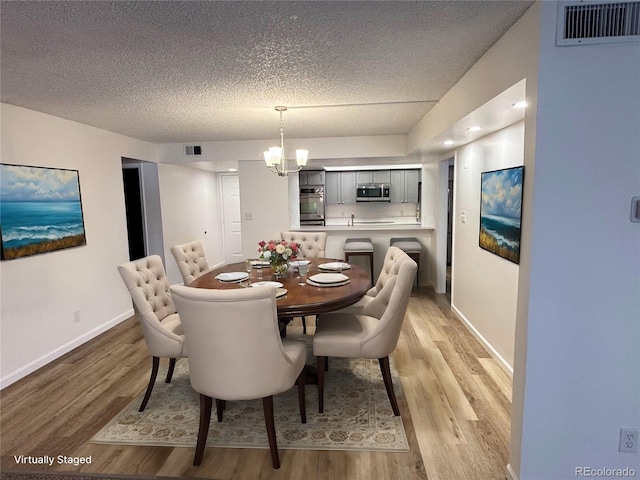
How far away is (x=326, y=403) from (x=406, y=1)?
96.6 inches

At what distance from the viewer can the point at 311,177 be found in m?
6.45

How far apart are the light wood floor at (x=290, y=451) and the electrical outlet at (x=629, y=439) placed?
57 cm

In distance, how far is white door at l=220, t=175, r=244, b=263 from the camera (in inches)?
301

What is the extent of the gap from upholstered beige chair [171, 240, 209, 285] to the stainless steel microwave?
3.68 meters

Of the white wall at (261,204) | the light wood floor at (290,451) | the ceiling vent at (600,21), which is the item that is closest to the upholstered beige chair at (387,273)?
the light wood floor at (290,451)

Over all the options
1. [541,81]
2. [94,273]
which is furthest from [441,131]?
[94,273]

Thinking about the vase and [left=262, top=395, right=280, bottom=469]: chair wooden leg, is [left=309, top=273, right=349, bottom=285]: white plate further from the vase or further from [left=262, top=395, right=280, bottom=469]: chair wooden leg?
[left=262, top=395, right=280, bottom=469]: chair wooden leg

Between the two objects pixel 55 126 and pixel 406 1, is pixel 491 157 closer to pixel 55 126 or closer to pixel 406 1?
pixel 406 1

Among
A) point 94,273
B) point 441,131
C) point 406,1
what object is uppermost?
point 406,1

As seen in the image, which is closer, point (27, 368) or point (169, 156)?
point (27, 368)

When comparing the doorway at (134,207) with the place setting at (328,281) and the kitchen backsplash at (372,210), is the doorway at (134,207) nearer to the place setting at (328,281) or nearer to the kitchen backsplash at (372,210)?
the kitchen backsplash at (372,210)

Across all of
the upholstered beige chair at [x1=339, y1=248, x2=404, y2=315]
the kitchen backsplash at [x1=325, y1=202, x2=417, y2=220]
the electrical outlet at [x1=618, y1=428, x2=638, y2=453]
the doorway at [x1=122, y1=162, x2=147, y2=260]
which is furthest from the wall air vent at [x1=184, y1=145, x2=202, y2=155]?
the electrical outlet at [x1=618, y1=428, x2=638, y2=453]

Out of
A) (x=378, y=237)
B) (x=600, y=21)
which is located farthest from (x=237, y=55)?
(x=378, y=237)

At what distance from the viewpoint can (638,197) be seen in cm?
150
